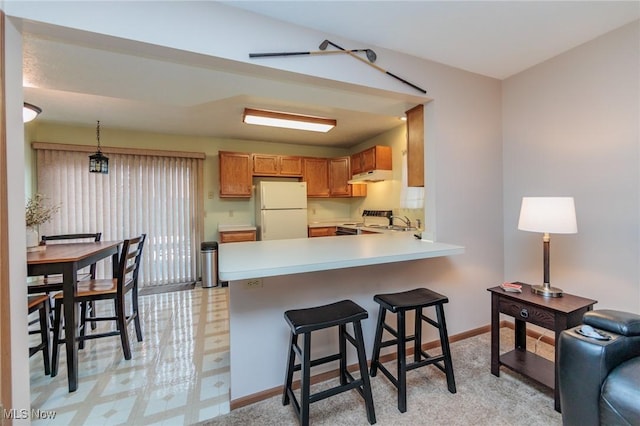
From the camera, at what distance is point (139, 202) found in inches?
165

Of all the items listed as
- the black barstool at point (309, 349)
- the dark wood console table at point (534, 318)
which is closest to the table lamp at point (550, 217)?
the dark wood console table at point (534, 318)

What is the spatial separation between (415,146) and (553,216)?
1.16 meters

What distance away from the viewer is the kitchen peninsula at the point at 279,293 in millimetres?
1632

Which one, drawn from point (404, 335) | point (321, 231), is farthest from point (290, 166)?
point (404, 335)

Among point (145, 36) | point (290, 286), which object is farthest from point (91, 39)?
point (290, 286)

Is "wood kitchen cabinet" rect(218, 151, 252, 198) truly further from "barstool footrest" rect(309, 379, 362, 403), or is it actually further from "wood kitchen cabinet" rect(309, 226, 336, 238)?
"barstool footrest" rect(309, 379, 362, 403)

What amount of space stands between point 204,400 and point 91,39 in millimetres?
2214

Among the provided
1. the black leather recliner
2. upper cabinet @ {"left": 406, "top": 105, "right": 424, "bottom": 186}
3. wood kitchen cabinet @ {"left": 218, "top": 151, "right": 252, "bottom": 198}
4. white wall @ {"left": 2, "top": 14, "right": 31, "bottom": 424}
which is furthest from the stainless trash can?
the black leather recliner

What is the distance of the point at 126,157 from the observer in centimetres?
412

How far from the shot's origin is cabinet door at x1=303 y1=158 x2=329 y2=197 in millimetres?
4922

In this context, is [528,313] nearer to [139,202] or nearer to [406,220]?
[406,220]

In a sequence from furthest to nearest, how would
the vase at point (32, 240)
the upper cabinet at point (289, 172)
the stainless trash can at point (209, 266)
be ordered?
the upper cabinet at point (289, 172)
the stainless trash can at point (209, 266)
the vase at point (32, 240)

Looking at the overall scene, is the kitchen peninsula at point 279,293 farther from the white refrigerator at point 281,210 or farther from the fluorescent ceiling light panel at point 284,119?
the white refrigerator at point 281,210

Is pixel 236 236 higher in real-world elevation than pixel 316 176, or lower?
lower
